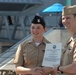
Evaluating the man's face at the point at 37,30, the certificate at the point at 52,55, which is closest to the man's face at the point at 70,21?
the certificate at the point at 52,55

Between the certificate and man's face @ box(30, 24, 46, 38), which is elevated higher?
man's face @ box(30, 24, 46, 38)

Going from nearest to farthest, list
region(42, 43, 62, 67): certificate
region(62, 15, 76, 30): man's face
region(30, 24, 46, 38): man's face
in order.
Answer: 1. region(62, 15, 76, 30): man's face
2. region(42, 43, 62, 67): certificate
3. region(30, 24, 46, 38): man's face

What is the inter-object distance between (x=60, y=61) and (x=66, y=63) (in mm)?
109

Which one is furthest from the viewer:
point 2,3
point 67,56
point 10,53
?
point 2,3

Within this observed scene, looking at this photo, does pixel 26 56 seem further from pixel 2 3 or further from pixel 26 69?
pixel 2 3

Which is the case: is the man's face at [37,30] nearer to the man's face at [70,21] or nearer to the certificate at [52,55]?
the certificate at [52,55]

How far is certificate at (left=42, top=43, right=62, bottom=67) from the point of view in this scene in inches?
138

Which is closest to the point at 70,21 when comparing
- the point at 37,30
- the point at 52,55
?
the point at 52,55

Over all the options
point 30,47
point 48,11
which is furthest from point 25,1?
point 30,47

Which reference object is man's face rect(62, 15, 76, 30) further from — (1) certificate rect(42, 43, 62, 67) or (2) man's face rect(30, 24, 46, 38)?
(2) man's face rect(30, 24, 46, 38)

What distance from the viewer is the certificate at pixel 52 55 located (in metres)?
3.50

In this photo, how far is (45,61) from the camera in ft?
11.8

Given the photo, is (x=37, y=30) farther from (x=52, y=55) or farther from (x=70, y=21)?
(x=70, y=21)

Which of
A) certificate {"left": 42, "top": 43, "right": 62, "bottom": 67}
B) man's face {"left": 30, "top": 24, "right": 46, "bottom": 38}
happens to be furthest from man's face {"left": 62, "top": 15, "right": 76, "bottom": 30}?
man's face {"left": 30, "top": 24, "right": 46, "bottom": 38}
